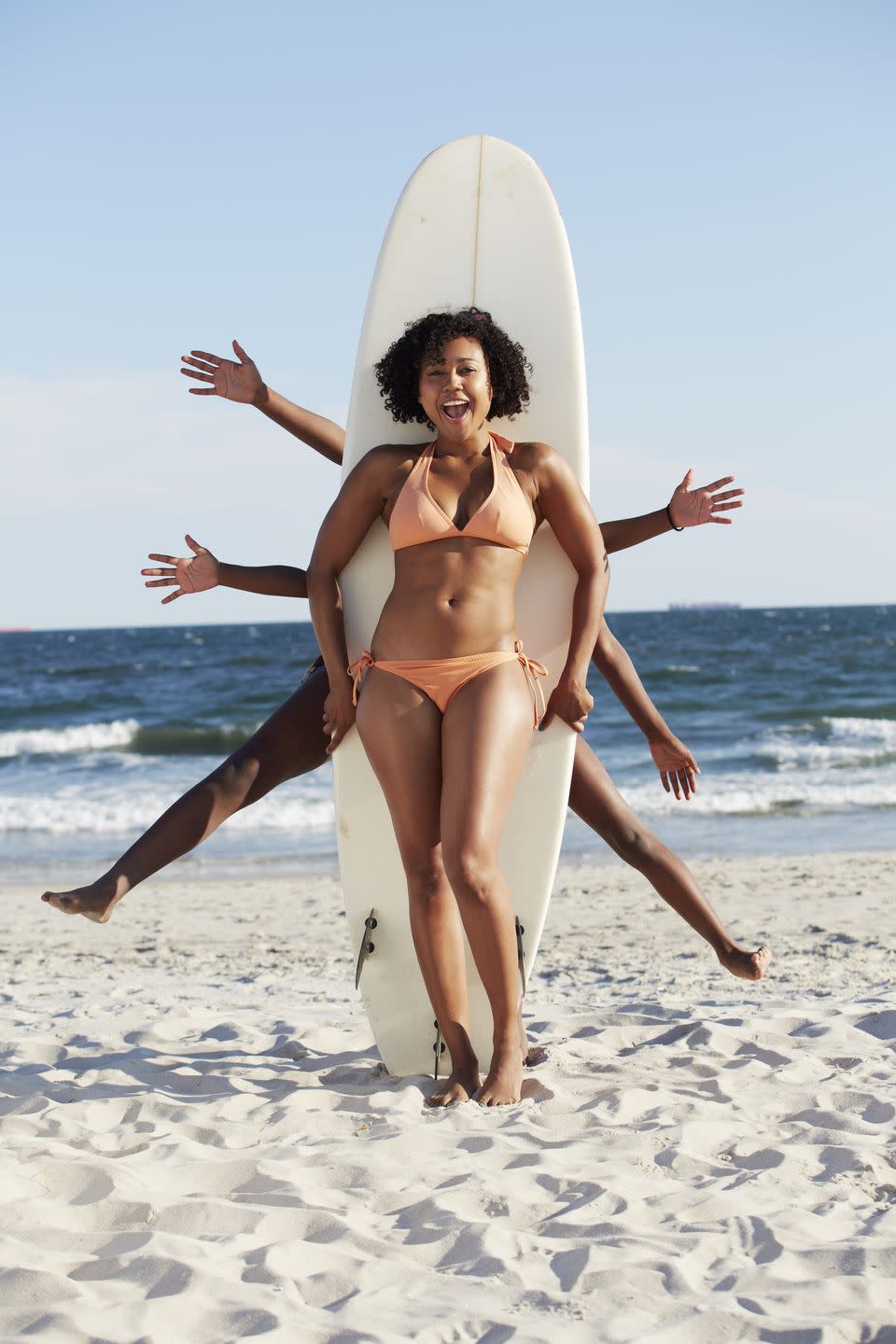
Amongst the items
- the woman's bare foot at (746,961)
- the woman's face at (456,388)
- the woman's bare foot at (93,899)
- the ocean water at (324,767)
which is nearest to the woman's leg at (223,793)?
the woman's bare foot at (93,899)

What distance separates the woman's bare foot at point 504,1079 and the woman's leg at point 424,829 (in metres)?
0.06

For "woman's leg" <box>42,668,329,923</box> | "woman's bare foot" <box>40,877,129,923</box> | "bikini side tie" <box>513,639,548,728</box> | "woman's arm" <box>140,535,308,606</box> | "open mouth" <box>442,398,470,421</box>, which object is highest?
"open mouth" <box>442,398,470,421</box>

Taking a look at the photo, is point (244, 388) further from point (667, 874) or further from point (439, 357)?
point (667, 874)

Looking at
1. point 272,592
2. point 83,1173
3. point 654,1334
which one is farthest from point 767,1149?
point 272,592

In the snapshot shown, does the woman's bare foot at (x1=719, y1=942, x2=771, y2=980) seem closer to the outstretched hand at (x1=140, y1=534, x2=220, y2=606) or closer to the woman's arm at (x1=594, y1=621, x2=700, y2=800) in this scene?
the woman's arm at (x1=594, y1=621, x2=700, y2=800)

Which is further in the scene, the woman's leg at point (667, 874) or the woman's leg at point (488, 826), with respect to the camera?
the woman's leg at point (667, 874)

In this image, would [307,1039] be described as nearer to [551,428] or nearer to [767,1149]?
[767,1149]

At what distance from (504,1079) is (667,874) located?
74 cm

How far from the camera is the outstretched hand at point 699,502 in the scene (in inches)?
132

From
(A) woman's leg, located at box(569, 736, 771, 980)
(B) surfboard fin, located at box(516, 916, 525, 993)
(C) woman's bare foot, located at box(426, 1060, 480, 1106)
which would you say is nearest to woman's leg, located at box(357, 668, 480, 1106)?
(C) woman's bare foot, located at box(426, 1060, 480, 1106)

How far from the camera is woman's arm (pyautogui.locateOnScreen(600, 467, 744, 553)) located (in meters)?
3.35

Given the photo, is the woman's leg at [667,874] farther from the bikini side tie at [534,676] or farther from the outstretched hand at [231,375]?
the outstretched hand at [231,375]

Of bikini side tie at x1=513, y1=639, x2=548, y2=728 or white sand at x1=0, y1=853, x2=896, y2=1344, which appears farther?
bikini side tie at x1=513, y1=639, x2=548, y2=728

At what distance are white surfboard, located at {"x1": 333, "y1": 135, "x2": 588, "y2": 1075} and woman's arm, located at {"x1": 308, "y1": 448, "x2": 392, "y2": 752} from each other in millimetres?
177
